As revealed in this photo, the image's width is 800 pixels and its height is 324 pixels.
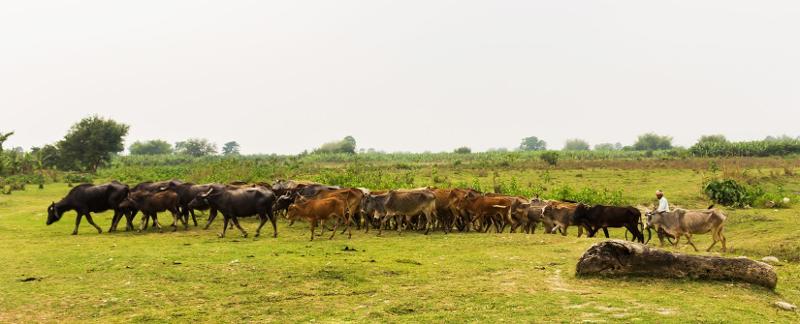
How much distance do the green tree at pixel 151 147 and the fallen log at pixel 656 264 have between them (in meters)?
132

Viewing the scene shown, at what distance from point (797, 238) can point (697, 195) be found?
1320cm

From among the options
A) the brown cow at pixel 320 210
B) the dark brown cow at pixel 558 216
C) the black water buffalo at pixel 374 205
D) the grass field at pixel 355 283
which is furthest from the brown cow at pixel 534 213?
the brown cow at pixel 320 210

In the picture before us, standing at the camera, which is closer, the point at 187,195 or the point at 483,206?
the point at 483,206

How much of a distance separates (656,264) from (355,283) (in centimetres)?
580

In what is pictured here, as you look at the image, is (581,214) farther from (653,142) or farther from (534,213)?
(653,142)

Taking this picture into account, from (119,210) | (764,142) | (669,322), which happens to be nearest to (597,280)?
(669,322)

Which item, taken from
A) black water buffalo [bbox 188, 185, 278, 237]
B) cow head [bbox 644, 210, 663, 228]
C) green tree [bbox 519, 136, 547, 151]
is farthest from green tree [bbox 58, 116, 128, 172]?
green tree [bbox 519, 136, 547, 151]

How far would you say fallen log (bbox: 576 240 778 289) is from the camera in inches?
443

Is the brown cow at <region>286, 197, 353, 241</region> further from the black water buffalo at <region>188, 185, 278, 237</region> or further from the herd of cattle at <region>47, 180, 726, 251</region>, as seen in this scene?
the black water buffalo at <region>188, 185, 278, 237</region>

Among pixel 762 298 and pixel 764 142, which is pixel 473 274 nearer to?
pixel 762 298

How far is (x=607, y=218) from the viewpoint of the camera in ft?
58.7

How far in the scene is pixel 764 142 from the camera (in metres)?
61.5

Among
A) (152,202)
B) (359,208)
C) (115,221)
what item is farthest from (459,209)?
(115,221)

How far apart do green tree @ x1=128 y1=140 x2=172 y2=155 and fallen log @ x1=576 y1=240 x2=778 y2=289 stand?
434 feet
